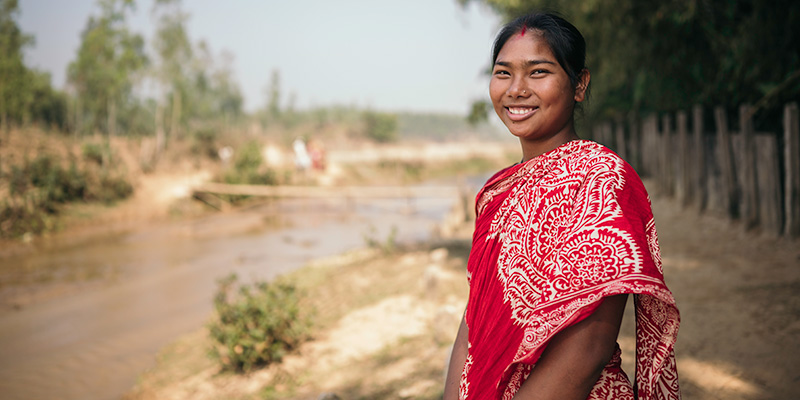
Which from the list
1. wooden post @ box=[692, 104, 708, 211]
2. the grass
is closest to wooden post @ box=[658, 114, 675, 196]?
wooden post @ box=[692, 104, 708, 211]


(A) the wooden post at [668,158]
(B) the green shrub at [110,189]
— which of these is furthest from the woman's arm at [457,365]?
(B) the green shrub at [110,189]

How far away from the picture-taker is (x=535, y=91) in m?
1.31

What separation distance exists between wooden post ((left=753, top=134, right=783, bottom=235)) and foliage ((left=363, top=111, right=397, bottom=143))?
40.6 m

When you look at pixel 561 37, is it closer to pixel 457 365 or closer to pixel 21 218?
pixel 457 365

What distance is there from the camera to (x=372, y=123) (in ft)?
151

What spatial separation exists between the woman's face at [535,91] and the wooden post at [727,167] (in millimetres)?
5865

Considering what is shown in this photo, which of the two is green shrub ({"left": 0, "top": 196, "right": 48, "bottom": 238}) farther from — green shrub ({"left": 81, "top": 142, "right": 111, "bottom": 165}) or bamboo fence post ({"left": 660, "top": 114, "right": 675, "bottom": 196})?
bamboo fence post ({"left": 660, "top": 114, "right": 675, "bottom": 196})

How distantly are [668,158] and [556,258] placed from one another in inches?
308

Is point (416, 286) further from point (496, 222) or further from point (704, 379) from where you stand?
point (496, 222)

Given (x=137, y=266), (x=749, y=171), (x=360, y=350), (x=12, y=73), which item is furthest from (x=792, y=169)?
(x=12, y=73)

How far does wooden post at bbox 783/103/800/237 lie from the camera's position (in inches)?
194

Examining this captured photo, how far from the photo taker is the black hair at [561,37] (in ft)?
4.24

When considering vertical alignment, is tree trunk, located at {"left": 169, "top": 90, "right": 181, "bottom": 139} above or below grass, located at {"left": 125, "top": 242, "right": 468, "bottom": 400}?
above

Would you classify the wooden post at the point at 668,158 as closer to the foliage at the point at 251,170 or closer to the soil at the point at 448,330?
the soil at the point at 448,330
